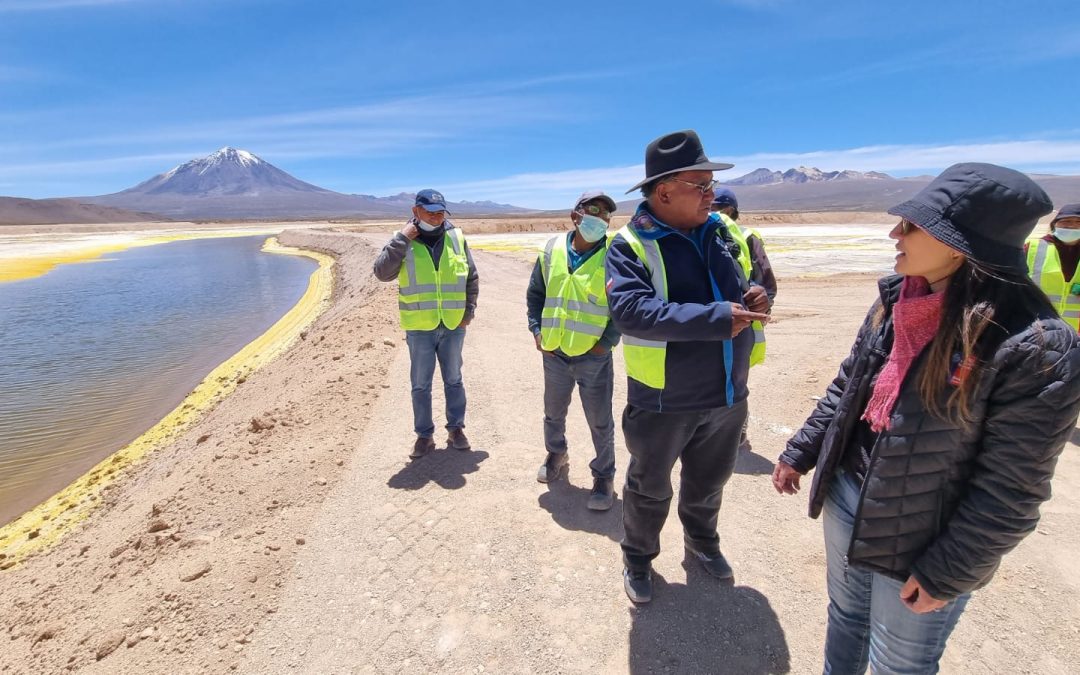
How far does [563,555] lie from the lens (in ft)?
11.2

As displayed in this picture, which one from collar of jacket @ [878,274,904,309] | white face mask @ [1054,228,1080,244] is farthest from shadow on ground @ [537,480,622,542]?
white face mask @ [1054,228,1080,244]

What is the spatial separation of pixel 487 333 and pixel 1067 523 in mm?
6851

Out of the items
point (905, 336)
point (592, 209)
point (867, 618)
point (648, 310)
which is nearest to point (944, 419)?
point (905, 336)

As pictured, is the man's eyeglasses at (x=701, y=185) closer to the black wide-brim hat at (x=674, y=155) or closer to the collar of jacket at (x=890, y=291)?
the black wide-brim hat at (x=674, y=155)

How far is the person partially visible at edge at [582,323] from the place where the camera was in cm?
359

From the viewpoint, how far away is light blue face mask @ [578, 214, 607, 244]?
3.59 metres

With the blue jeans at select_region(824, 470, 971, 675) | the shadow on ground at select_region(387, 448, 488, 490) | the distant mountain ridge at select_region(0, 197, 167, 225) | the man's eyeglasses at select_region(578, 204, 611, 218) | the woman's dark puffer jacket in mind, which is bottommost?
the shadow on ground at select_region(387, 448, 488, 490)

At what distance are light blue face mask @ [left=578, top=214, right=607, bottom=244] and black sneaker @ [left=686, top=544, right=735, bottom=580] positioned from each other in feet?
6.35

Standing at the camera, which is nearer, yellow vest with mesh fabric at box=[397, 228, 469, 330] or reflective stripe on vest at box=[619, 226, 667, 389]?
reflective stripe on vest at box=[619, 226, 667, 389]

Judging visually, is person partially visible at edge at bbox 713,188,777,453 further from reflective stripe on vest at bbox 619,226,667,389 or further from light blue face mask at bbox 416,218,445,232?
light blue face mask at bbox 416,218,445,232

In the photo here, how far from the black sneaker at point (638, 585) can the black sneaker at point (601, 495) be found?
0.84 metres

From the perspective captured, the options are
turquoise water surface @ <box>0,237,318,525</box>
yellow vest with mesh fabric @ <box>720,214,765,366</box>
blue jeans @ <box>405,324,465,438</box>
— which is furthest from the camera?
turquoise water surface @ <box>0,237,318,525</box>

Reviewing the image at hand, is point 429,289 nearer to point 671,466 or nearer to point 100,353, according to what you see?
point 671,466

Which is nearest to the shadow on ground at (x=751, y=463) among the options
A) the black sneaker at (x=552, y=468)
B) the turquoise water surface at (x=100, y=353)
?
the black sneaker at (x=552, y=468)
